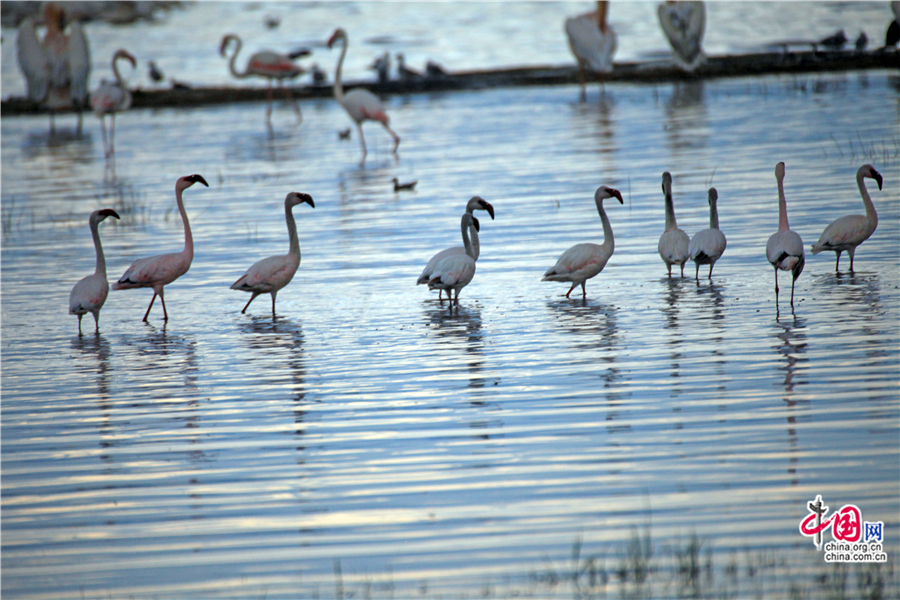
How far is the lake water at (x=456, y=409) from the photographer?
15.0 feet

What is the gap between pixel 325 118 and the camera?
2891cm

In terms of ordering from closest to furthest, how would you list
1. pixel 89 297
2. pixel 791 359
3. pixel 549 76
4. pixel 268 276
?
pixel 791 359 < pixel 89 297 < pixel 268 276 < pixel 549 76

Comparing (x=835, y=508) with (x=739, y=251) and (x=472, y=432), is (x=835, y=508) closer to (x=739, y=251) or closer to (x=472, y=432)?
(x=472, y=432)

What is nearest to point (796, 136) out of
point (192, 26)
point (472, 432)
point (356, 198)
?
point (356, 198)

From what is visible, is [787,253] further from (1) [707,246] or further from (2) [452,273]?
(2) [452,273]

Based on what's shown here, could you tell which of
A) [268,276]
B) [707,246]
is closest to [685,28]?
[707,246]

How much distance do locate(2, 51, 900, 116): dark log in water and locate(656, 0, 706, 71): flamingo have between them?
15.7 inches

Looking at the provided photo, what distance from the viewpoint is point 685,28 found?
29.6 meters

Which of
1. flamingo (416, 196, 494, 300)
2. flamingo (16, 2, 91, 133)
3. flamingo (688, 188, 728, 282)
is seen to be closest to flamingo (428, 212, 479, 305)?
flamingo (416, 196, 494, 300)

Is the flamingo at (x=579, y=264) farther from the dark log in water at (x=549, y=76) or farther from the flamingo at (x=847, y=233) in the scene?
the dark log in water at (x=549, y=76)

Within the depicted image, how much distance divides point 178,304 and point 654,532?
6.57 metres

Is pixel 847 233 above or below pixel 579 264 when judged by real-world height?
above

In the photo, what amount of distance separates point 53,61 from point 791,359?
88.0 feet

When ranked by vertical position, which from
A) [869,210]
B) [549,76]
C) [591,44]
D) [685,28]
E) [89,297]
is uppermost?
[685,28]
